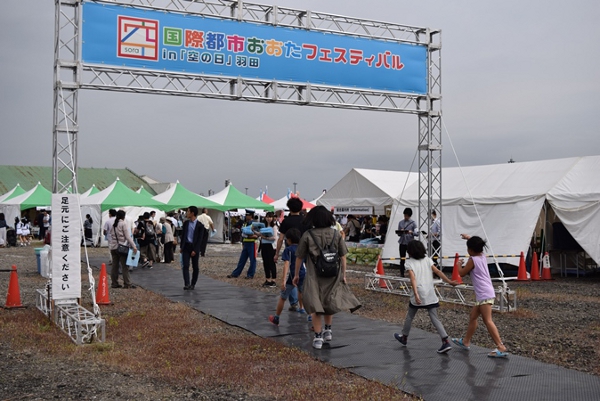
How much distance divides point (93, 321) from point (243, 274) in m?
8.92

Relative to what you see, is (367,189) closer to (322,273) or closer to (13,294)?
(13,294)

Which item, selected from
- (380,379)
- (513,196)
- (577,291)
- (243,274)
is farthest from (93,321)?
(513,196)

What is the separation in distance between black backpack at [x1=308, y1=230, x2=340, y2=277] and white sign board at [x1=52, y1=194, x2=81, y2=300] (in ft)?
12.0

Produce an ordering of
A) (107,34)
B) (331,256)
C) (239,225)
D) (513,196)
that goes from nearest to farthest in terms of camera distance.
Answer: (331,256) → (107,34) → (513,196) → (239,225)

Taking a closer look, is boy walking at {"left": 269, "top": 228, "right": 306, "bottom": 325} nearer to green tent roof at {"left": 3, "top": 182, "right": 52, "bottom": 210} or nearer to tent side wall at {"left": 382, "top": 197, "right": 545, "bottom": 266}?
tent side wall at {"left": 382, "top": 197, "right": 545, "bottom": 266}

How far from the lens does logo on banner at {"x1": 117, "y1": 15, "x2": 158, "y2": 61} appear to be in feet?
37.3


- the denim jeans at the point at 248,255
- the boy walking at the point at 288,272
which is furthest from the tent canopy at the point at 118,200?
the boy walking at the point at 288,272

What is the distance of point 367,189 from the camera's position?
73.7 feet

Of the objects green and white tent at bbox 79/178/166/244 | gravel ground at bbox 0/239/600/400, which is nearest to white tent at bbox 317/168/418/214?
Result: gravel ground at bbox 0/239/600/400

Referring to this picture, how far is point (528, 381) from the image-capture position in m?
5.57

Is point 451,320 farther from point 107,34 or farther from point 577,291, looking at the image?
point 107,34

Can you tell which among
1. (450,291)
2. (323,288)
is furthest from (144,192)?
(323,288)

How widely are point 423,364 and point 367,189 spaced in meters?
16.4

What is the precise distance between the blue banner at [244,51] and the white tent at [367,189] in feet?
25.8
